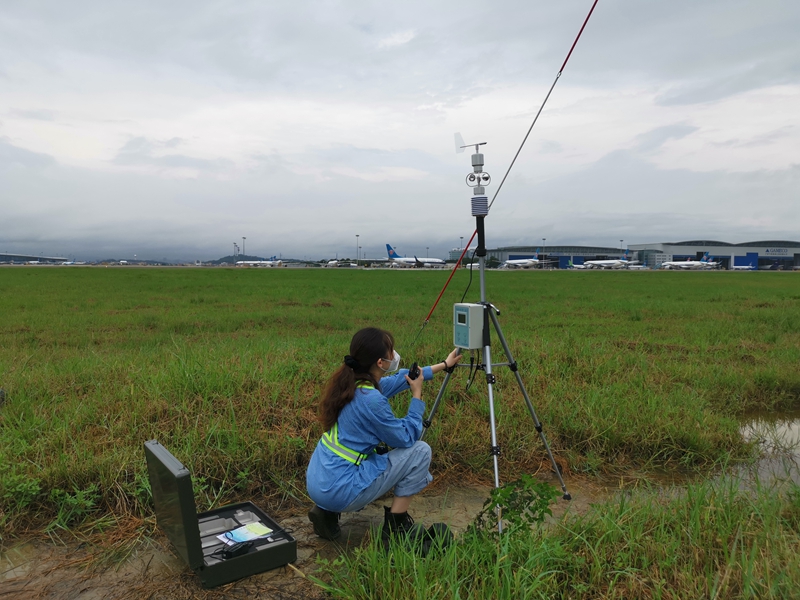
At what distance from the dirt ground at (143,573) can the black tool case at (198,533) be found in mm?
80

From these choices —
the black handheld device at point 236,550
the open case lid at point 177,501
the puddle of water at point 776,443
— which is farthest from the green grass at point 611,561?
the puddle of water at point 776,443

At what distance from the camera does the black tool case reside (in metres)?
2.40

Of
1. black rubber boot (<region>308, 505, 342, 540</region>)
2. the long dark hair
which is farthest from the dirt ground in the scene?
the long dark hair

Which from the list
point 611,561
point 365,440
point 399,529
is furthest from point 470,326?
point 611,561

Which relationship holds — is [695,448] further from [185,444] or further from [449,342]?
[185,444]

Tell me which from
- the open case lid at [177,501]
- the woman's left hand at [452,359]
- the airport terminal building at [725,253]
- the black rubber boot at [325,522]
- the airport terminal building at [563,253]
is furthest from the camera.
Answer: the airport terminal building at [563,253]

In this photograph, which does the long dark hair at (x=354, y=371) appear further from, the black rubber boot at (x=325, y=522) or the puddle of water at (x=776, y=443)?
the puddle of water at (x=776, y=443)

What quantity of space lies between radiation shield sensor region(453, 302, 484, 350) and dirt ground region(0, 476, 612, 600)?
122 cm

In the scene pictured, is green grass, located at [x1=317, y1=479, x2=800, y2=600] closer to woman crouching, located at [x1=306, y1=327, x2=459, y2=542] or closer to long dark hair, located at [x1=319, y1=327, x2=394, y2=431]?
woman crouching, located at [x1=306, y1=327, x2=459, y2=542]

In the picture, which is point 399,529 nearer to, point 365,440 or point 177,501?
point 365,440

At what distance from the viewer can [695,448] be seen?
15.7 feet

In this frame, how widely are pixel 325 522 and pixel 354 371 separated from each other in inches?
38.3

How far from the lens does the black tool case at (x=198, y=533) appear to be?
2.40 meters

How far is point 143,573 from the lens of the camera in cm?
279
